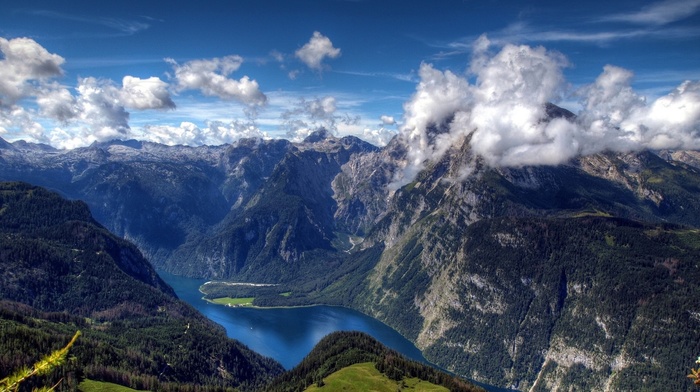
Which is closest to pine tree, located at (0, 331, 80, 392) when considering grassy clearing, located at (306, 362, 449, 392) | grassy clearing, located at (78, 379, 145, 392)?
grassy clearing, located at (78, 379, 145, 392)

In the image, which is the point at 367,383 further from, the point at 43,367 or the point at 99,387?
the point at 43,367

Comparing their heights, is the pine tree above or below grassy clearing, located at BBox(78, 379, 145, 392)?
above

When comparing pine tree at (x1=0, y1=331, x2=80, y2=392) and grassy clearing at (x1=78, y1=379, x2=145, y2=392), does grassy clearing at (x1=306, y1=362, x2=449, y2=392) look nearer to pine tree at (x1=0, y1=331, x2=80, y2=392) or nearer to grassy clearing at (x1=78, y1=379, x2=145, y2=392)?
grassy clearing at (x1=78, y1=379, x2=145, y2=392)

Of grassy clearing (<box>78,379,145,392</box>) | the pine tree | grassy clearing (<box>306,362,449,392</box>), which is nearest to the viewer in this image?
the pine tree

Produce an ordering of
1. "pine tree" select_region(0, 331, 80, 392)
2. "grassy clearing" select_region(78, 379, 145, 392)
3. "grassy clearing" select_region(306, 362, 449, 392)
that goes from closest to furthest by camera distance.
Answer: "pine tree" select_region(0, 331, 80, 392), "grassy clearing" select_region(78, 379, 145, 392), "grassy clearing" select_region(306, 362, 449, 392)

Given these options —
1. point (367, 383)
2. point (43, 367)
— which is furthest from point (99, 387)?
point (43, 367)
